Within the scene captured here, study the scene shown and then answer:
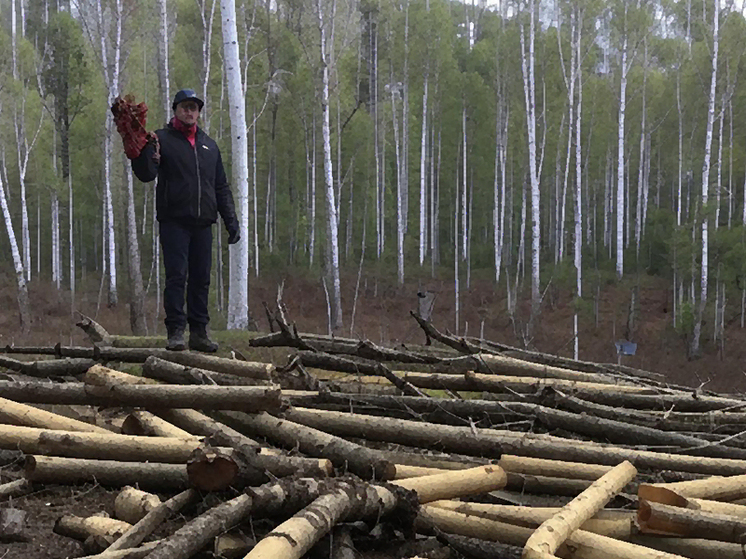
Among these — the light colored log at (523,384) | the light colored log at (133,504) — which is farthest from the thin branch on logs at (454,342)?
the light colored log at (133,504)

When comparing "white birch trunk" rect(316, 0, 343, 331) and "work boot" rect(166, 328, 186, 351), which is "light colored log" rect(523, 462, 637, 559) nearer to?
"work boot" rect(166, 328, 186, 351)

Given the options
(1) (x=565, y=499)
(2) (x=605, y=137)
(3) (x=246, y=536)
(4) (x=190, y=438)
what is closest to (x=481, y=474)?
(1) (x=565, y=499)

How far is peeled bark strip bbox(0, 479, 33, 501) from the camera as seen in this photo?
3.21m

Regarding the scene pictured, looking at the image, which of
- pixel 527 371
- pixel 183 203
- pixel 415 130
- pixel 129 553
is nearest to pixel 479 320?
pixel 415 130

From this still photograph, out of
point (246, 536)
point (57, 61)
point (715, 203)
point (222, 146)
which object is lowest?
point (246, 536)

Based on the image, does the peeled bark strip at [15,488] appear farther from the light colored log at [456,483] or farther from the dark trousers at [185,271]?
the dark trousers at [185,271]

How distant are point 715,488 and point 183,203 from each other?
419cm

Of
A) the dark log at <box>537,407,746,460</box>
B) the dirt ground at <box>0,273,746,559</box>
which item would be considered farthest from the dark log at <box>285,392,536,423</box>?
the dirt ground at <box>0,273,746,559</box>

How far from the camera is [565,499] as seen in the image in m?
3.45

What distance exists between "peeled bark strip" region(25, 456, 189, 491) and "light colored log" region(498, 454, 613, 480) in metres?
1.55

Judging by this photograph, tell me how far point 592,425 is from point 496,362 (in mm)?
1262

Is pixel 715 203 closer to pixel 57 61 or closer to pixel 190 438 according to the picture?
pixel 190 438

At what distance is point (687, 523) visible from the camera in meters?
2.83

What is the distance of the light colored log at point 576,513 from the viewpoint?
258cm
